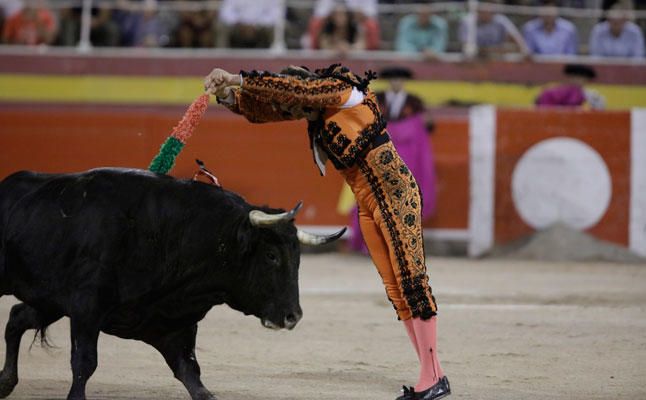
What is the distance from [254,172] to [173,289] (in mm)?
6224

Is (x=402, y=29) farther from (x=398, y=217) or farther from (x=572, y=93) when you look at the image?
(x=398, y=217)

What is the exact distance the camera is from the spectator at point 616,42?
37.3ft

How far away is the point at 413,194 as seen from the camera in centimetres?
465

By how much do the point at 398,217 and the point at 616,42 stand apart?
24.4ft

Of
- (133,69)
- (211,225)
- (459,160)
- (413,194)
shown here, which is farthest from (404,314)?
(133,69)

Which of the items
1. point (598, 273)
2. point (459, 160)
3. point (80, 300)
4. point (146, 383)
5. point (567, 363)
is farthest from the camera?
point (459, 160)

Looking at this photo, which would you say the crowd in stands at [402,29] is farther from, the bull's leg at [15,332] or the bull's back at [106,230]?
the bull's back at [106,230]

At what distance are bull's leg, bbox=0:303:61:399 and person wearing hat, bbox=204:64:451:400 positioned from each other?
1139 mm

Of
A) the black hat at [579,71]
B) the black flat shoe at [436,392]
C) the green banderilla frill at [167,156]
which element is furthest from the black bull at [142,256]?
the black hat at [579,71]

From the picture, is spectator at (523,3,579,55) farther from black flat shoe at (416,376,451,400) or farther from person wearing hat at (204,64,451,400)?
black flat shoe at (416,376,451,400)

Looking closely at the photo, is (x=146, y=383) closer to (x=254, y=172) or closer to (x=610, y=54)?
(x=254, y=172)

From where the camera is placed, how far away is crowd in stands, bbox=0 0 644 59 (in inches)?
445

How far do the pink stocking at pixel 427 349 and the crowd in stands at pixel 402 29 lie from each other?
22.3 feet

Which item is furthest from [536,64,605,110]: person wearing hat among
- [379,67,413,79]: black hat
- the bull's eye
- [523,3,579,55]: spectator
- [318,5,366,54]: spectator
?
the bull's eye
